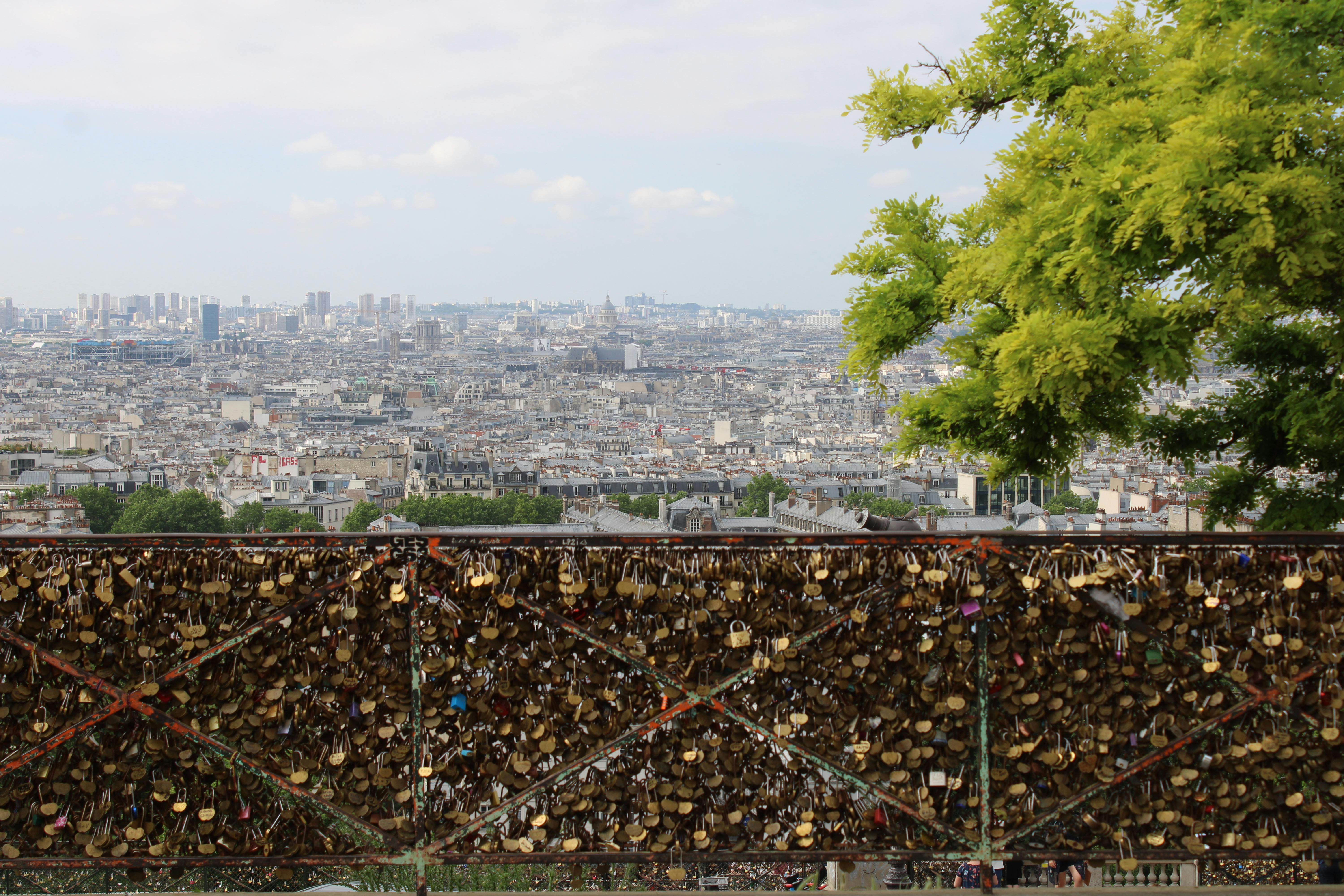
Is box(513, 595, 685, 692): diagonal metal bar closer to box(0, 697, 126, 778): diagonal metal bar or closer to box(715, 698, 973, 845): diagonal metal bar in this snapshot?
box(715, 698, 973, 845): diagonal metal bar

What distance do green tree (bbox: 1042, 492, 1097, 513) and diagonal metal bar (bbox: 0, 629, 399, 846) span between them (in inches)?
2469

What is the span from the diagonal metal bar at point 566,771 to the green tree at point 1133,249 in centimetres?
292

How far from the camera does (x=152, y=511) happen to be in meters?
57.8

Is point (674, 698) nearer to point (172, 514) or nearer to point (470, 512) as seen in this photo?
point (172, 514)

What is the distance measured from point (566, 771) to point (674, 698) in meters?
0.30

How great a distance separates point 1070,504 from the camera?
65.1 m

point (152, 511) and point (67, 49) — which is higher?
point (67, 49)

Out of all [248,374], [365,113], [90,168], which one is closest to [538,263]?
[365,113]

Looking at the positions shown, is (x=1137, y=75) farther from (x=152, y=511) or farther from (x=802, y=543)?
(x=152, y=511)

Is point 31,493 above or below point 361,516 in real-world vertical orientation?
above

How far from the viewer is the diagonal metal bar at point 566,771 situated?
8.05ft

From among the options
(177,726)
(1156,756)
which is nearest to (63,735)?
(177,726)

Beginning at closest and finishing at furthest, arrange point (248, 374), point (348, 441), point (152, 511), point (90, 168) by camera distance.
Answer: point (152, 511) → point (348, 441) → point (90, 168) → point (248, 374)

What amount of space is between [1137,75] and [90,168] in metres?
144
